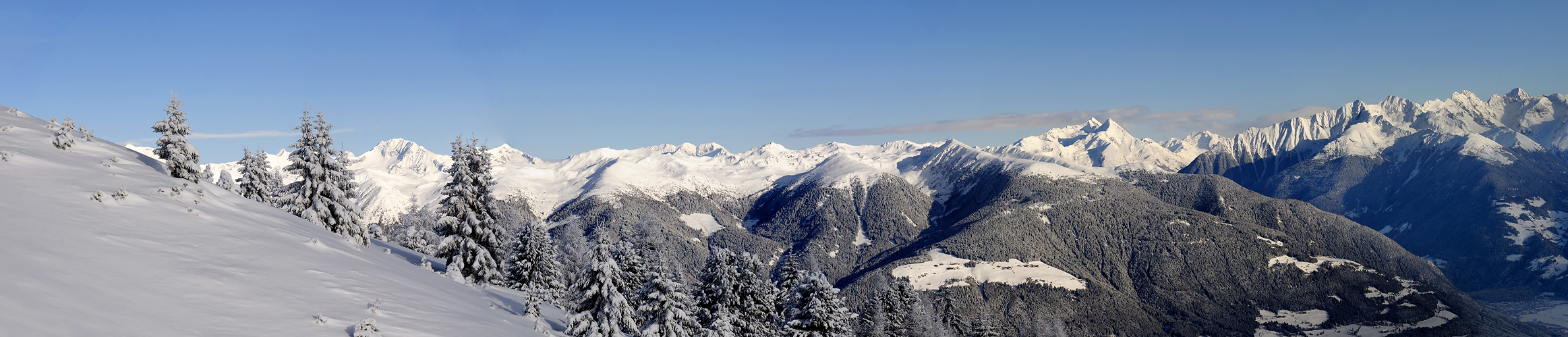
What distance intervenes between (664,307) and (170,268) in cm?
2410

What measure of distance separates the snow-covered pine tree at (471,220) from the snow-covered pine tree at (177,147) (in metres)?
12.0

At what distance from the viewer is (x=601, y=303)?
3806 cm

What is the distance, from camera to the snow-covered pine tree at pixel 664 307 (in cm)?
3972

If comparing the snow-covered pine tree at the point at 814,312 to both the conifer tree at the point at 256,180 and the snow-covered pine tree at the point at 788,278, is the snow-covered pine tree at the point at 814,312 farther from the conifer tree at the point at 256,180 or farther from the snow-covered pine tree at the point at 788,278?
the conifer tree at the point at 256,180

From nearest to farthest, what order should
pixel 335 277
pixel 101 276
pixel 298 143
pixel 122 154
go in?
pixel 101 276 → pixel 335 277 → pixel 122 154 → pixel 298 143

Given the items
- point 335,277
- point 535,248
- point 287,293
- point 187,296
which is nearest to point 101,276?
point 187,296

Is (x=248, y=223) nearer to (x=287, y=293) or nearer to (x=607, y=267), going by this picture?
(x=287, y=293)

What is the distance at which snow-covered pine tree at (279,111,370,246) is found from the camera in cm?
4462

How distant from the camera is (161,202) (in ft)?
79.9

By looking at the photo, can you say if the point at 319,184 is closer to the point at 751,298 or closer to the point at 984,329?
the point at 751,298

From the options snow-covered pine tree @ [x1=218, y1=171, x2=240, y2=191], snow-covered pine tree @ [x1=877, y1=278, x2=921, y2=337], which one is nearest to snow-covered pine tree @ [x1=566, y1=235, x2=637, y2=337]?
snow-covered pine tree @ [x1=218, y1=171, x2=240, y2=191]

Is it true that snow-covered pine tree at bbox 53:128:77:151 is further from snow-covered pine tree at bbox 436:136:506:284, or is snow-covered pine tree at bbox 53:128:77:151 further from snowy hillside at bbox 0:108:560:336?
snow-covered pine tree at bbox 436:136:506:284

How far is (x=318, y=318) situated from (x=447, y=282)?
1748cm

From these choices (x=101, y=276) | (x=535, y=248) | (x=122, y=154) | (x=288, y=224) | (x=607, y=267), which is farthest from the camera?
(x=535, y=248)
